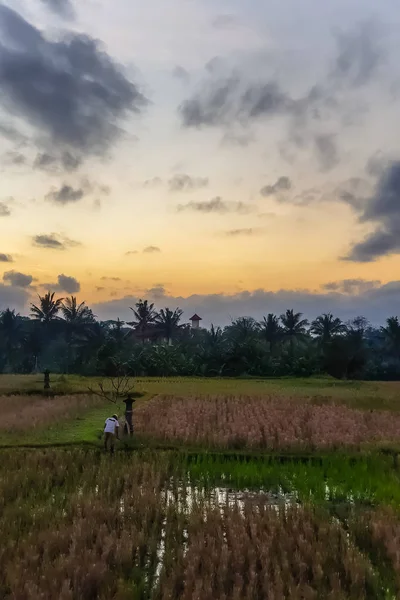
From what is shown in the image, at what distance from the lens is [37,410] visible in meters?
16.9

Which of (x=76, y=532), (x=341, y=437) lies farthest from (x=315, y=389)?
(x=76, y=532)

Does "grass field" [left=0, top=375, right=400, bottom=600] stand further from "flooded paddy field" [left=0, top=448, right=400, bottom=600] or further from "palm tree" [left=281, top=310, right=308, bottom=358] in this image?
"palm tree" [left=281, top=310, right=308, bottom=358]

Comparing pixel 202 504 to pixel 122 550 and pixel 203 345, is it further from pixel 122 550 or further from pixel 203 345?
pixel 203 345

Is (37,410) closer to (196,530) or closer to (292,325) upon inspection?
(196,530)

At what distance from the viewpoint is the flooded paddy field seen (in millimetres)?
5457

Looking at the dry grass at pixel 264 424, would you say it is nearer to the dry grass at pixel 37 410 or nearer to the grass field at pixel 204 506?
the grass field at pixel 204 506

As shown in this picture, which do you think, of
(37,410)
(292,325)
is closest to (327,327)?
(292,325)

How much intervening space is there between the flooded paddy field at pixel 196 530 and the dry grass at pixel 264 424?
1582 mm

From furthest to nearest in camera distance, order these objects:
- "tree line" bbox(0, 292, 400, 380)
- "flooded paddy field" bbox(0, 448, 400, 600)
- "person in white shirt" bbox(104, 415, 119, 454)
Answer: "tree line" bbox(0, 292, 400, 380) < "person in white shirt" bbox(104, 415, 119, 454) < "flooded paddy field" bbox(0, 448, 400, 600)

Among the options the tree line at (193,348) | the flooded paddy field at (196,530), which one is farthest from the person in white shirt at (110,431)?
the tree line at (193,348)

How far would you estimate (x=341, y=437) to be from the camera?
1233 centimetres

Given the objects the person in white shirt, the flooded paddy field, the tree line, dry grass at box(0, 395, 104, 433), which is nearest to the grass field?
the flooded paddy field

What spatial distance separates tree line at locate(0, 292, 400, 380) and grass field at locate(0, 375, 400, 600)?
604 inches

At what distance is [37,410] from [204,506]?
10370mm
